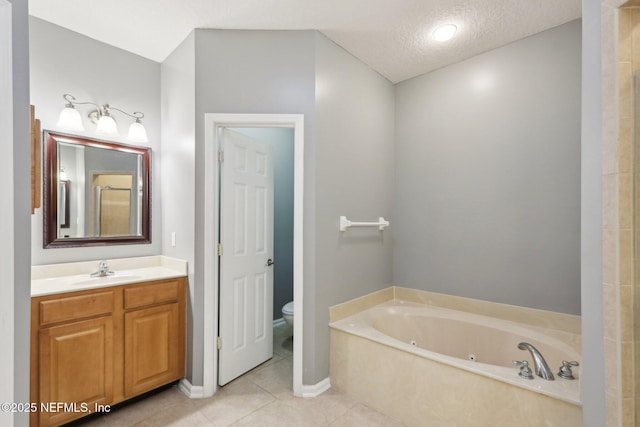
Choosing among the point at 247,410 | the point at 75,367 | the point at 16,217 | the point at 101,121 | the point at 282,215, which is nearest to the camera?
the point at 16,217

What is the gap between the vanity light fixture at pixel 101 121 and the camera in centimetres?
200

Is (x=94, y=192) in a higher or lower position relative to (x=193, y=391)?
higher

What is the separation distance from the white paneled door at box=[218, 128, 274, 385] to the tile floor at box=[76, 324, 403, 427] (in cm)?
22

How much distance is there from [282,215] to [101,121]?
195 centimetres

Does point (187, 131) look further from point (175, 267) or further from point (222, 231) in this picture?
point (175, 267)

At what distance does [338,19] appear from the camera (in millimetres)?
1935

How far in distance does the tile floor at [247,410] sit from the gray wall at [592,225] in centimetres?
109

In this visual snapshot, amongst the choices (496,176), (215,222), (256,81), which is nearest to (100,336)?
(215,222)

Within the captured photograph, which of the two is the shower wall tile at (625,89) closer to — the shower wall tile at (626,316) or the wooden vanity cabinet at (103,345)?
the shower wall tile at (626,316)

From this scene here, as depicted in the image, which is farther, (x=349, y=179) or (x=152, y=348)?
(x=349, y=179)

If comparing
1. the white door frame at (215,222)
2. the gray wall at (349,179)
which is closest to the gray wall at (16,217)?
the white door frame at (215,222)

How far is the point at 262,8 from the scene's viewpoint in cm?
182

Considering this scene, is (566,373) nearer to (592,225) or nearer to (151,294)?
(592,225)

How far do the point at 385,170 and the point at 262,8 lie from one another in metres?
1.60
